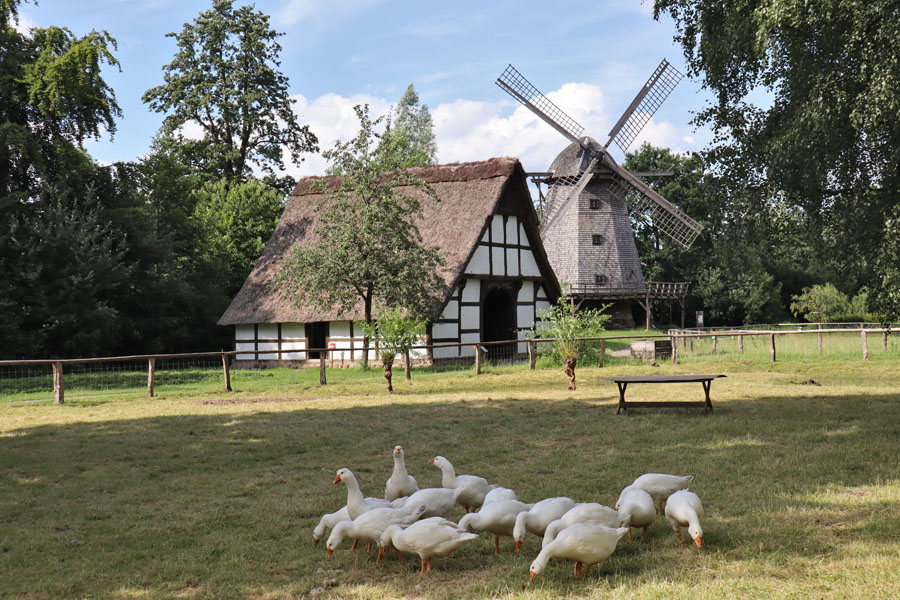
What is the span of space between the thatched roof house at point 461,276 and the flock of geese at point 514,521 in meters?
17.2

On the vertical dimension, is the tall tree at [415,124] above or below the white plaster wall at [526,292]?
above

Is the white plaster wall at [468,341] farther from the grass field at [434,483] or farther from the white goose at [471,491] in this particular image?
the white goose at [471,491]

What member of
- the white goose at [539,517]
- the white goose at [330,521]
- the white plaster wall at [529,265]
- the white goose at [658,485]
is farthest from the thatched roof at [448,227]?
the white goose at [539,517]

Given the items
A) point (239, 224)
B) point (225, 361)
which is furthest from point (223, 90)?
point (225, 361)

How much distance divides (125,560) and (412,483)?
93.1 inches

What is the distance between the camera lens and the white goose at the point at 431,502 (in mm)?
5816

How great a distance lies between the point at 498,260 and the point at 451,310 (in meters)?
2.75

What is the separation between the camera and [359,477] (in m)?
8.39

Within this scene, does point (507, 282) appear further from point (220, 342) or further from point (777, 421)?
point (777, 421)

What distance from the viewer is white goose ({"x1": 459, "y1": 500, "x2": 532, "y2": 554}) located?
544 centimetres

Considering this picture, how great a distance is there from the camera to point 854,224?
970cm

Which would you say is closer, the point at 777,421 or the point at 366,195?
the point at 777,421

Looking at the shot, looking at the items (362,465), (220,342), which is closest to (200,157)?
(220,342)

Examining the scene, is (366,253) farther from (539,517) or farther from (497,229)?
(539,517)
